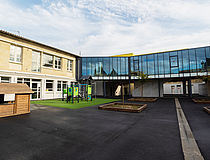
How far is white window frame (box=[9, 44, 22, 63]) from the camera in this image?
49.9ft

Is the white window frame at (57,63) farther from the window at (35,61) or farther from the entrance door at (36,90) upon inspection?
the entrance door at (36,90)

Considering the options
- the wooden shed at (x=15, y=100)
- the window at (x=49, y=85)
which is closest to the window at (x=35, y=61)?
the window at (x=49, y=85)

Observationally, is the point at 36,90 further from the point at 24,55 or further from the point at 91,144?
the point at 91,144

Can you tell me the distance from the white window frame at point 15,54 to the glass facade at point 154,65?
12520 mm

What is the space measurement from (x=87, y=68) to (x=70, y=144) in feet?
77.4

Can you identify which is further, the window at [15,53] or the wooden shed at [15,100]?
the window at [15,53]

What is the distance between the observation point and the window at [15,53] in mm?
15205

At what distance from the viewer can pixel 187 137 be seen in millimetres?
4199

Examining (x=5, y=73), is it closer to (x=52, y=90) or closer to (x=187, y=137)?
(x=52, y=90)

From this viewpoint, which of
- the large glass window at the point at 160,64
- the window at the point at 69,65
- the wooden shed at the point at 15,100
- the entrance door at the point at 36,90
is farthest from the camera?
the window at the point at 69,65

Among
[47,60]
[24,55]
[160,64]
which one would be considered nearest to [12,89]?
[24,55]

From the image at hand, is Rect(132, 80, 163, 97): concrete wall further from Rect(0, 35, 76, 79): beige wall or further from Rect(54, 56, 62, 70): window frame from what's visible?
Rect(54, 56, 62, 70): window frame

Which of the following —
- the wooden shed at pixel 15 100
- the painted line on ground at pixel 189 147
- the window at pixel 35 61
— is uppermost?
the window at pixel 35 61

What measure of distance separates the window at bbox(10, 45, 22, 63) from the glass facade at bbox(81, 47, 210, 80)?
12562mm
